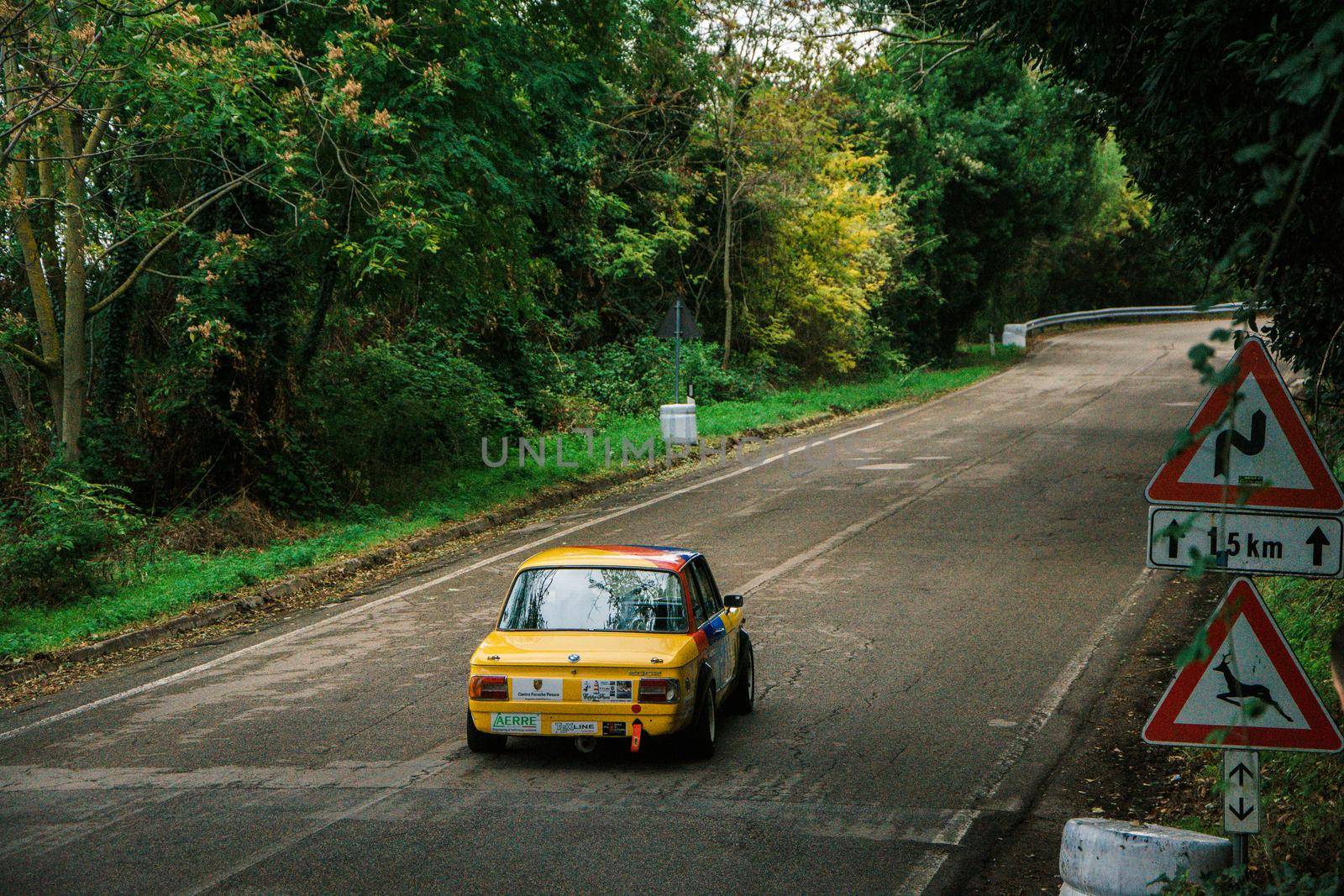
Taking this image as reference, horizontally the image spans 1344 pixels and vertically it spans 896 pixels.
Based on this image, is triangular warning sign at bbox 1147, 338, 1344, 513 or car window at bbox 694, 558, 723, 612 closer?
triangular warning sign at bbox 1147, 338, 1344, 513

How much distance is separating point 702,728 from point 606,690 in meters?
0.78

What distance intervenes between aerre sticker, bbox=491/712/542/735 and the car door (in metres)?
1.28

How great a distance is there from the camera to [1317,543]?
490 cm

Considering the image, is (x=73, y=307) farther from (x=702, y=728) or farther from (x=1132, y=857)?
(x=1132, y=857)

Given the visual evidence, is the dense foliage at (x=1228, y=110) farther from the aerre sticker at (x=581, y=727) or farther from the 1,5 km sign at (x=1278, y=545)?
the aerre sticker at (x=581, y=727)

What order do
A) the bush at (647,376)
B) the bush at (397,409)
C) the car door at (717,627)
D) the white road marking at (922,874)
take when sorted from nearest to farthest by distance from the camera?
1. the white road marking at (922,874)
2. the car door at (717,627)
3. the bush at (397,409)
4. the bush at (647,376)

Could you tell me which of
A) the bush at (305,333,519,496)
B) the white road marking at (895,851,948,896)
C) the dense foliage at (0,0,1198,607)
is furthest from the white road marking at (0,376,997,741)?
the white road marking at (895,851,948,896)

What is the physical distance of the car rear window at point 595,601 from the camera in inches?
337

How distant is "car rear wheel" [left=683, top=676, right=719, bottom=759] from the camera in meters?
8.25

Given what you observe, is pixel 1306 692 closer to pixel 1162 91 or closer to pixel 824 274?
pixel 1162 91

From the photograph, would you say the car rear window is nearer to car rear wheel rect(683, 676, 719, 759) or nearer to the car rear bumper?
car rear wheel rect(683, 676, 719, 759)

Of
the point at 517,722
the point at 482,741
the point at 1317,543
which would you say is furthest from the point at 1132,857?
the point at 482,741

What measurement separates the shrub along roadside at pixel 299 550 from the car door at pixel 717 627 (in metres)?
6.39

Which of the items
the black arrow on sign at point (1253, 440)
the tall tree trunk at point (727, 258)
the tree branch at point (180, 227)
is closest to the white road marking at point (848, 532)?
the tree branch at point (180, 227)
